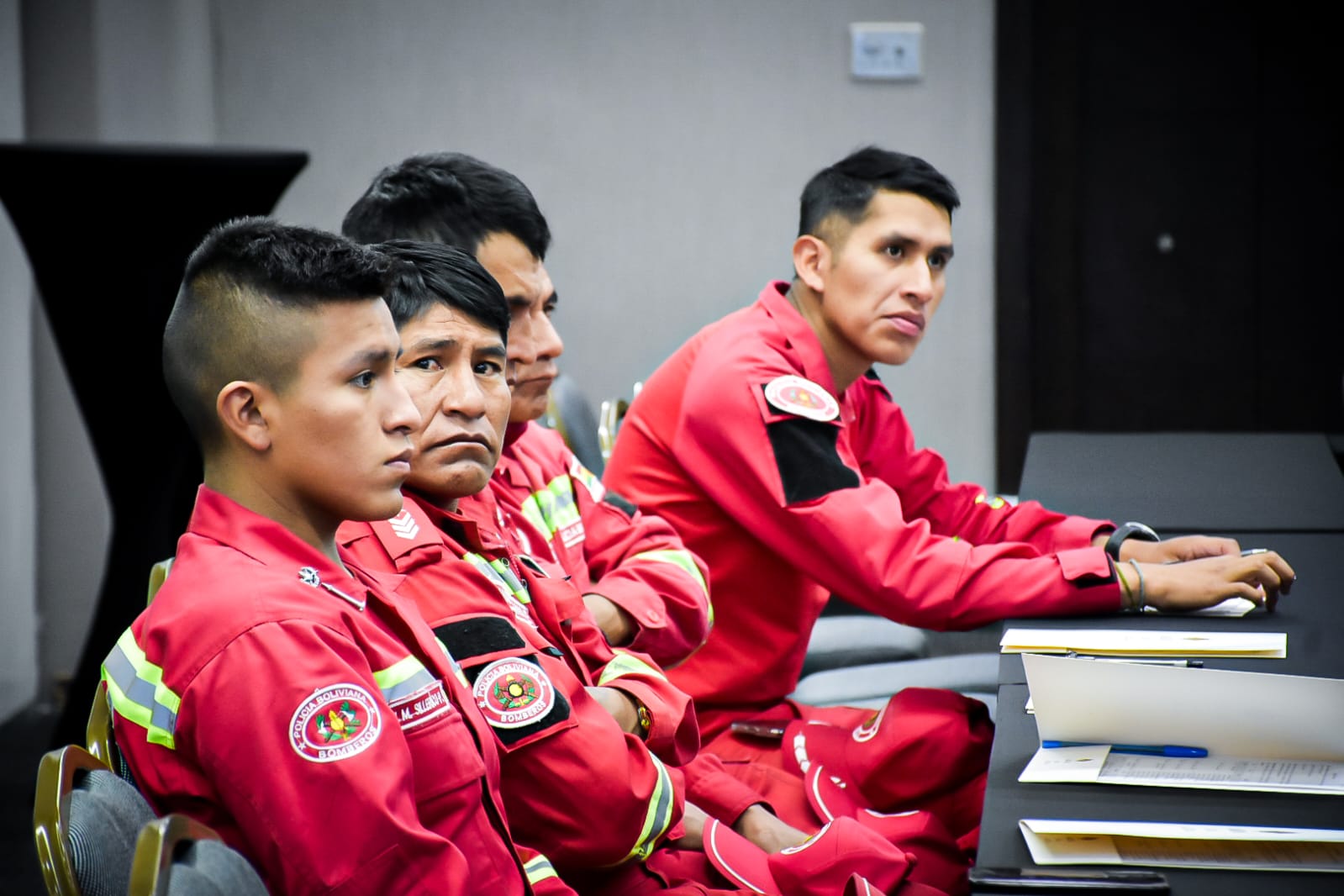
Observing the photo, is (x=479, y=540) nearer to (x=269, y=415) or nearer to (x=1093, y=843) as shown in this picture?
(x=269, y=415)

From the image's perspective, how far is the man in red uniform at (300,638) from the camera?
3.08 feet

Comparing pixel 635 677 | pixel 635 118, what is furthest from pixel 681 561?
pixel 635 118

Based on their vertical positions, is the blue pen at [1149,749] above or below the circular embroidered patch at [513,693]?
below

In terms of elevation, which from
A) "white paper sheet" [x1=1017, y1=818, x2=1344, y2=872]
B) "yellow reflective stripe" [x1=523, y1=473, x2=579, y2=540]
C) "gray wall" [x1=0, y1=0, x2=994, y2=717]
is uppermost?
"gray wall" [x1=0, y1=0, x2=994, y2=717]

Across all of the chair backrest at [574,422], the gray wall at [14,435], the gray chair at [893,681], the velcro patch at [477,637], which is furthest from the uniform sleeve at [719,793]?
the gray wall at [14,435]

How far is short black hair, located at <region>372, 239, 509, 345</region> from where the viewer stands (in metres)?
1.36

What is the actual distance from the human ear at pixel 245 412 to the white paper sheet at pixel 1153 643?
81 centimetres

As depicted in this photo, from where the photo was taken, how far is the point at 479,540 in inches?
53.3

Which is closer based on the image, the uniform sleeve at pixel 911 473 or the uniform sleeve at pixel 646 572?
the uniform sleeve at pixel 646 572

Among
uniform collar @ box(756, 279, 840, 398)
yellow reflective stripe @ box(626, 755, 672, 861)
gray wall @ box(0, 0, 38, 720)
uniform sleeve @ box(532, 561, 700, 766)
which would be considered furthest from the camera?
gray wall @ box(0, 0, 38, 720)

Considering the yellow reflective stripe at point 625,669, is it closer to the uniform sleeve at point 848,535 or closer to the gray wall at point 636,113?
the uniform sleeve at point 848,535

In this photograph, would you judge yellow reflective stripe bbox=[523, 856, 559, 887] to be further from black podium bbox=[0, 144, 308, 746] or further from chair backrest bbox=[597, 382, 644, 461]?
black podium bbox=[0, 144, 308, 746]

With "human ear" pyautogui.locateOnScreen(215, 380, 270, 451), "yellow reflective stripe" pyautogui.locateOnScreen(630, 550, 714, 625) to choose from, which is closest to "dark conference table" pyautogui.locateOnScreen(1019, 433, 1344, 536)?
"yellow reflective stripe" pyautogui.locateOnScreen(630, 550, 714, 625)

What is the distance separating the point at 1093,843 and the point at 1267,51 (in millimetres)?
3769
